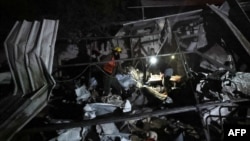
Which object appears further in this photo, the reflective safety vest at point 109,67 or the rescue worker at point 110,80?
the reflective safety vest at point 109,67

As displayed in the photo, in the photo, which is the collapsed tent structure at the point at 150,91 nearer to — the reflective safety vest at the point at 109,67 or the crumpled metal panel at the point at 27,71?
the crumpled metal panel at the point at 27,71

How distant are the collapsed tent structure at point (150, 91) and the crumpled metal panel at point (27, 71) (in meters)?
0.02

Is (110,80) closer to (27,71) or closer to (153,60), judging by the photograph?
(153,60)

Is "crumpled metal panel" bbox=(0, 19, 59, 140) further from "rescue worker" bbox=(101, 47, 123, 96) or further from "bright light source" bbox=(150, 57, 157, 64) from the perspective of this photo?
"bright light source" bbox=(150, 57, 157, 64)

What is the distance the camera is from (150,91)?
748cm

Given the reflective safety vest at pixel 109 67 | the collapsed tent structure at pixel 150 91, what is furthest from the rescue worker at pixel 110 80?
the collapsed tent structure at pixel 150 91

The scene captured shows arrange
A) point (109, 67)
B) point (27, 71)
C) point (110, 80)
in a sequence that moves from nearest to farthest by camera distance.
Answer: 1. point (27, 71)
2. point (110, 80)
3. point (109, 67)

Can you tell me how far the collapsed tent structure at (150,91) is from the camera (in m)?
4.39

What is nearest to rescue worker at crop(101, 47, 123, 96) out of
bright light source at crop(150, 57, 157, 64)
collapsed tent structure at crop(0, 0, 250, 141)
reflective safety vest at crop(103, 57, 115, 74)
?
reflective safety vest at crop(103, 57, 115, 74)

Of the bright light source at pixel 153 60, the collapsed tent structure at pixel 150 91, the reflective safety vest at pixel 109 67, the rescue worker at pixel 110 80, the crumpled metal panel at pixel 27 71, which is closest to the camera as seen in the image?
the crumpled metal panel at pixel 27 71

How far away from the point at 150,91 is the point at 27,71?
3.64 meters

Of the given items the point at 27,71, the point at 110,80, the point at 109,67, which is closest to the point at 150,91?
the point at 110,80

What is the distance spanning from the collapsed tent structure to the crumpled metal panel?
0.05 ft

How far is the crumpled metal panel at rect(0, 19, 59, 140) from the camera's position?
4.07 metres
